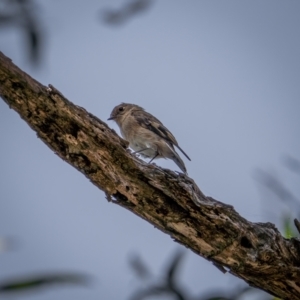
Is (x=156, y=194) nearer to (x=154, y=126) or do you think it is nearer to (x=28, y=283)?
(x=28, y=283)

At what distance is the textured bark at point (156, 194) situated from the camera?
310 cm

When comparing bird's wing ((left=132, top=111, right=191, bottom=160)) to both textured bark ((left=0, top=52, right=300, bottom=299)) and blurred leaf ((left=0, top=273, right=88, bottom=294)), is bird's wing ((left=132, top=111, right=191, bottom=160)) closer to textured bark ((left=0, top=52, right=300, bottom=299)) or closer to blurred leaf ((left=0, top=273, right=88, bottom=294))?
textured bark ((left=0, top=52, right=300, bottom=299))

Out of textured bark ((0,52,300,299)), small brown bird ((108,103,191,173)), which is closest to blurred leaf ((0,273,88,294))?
textured bark ((0,52,300,299))

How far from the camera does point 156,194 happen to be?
11.0ft

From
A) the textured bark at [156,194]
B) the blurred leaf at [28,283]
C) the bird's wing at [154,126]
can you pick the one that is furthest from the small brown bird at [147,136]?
the blurred leaf at [28,283]

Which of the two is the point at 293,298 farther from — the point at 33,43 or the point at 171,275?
the point at 33,43

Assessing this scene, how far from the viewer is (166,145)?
23.2 ft

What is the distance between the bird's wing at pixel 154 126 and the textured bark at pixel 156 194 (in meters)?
3.46

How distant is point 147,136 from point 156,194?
3.92m

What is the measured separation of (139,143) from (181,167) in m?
0.67

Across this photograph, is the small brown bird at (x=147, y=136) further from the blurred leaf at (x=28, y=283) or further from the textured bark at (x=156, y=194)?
the blurred leaf at (x=28, y=283)

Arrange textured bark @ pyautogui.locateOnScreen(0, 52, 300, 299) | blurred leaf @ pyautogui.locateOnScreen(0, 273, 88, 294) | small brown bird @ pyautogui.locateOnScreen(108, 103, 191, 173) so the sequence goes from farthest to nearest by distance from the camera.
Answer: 1. small brown bird @ pyautogui.locateOnScreen(108, 103, 191, 173)
2. textured bark @ pyautogui.locateOnScreen(0, 52, 300, 299)
3. blurred leaf @ pyautogui.locateOnScreen(0, 273, 88, 294)

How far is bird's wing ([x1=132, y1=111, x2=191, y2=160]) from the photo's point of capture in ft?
23.4

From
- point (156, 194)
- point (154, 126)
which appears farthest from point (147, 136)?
point (156, 194)
